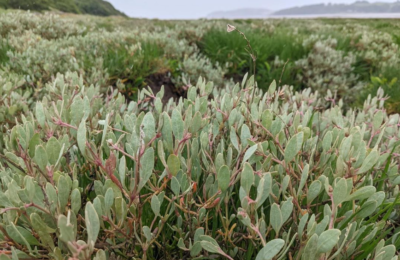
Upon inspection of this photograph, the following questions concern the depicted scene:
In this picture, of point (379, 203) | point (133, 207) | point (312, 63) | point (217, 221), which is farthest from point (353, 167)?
point (312, 63)

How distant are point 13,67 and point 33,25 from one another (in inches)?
122

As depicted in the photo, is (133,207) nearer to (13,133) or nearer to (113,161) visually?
(113,161)

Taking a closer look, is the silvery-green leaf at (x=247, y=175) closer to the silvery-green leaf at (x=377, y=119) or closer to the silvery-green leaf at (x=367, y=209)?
the silvery-green leaf at (x=367, y=209)

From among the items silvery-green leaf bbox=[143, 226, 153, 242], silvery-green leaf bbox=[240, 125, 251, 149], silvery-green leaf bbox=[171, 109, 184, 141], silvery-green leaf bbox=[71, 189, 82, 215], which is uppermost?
silvery-green leaf bbox=[171, 109, 184, 141]

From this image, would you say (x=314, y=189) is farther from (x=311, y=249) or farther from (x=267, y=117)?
(x=267, y=117)

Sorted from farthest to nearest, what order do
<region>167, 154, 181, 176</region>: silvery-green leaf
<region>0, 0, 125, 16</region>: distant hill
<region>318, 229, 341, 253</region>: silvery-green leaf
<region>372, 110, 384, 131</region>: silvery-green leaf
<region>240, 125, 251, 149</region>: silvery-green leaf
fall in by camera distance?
1. <region>0, 0, 125, 16</region>: distant hill
2. <region>372, 110, 384, 131</region>: silvery-green leaf
3. <region>240, 125, 251, 149</region>: silvery-green leaf
4. <region>167, 154, 181, 176</region>: silvery-green leaf
5. <region>318, 229, 341, 253</region>: silvery-green leaf

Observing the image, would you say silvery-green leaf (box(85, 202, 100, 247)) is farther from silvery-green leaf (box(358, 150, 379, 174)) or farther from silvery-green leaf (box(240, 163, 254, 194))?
silvery-green leaf (box(358, 150, 379, 174))

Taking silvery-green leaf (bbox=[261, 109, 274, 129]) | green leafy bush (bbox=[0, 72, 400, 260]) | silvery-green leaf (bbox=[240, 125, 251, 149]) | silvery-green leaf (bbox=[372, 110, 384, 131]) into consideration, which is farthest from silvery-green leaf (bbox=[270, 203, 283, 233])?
silvery-green leaf (bbox=[372, 110, 384, 131])

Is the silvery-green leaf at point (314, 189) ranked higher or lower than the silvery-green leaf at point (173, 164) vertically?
lower

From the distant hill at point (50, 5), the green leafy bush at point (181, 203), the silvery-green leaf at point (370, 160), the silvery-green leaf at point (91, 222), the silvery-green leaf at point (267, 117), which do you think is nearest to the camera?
the silvery-green leaf at point (91, 222)

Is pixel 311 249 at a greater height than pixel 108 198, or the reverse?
pixel 108 198

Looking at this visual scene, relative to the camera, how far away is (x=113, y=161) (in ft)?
4.20

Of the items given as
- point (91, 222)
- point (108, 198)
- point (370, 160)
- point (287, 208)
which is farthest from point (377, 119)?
point (91, 222)

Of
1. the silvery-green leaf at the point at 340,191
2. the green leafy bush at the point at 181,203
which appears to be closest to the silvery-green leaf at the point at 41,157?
the green leafy bush at the point at 181,203
